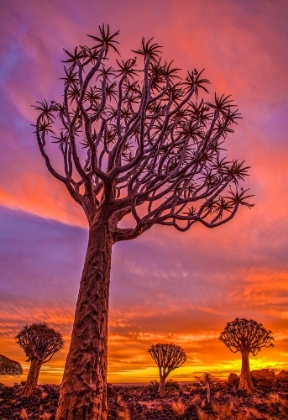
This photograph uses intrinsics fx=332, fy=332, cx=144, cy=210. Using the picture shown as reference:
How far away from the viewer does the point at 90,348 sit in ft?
16.0

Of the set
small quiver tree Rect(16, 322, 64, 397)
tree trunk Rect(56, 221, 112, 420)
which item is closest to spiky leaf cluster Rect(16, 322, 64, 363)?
small quiver tree Rect(16, 322, 64, 397)

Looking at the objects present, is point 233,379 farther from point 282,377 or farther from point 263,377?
point 282,377

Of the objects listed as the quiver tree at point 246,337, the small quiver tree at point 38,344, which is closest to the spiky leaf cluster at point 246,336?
the quiver tree at point 246,337

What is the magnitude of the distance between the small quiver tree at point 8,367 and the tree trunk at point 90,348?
23.7 m

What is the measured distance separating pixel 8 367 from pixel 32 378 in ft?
38.1

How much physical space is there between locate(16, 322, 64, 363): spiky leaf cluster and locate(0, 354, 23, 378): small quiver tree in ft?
32.5

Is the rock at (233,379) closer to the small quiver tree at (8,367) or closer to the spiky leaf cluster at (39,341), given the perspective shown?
the spiky leaf cluster at (39,341)

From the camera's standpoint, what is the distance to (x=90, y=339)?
495cm

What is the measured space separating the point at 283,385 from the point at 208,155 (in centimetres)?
1668

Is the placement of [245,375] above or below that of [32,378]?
above

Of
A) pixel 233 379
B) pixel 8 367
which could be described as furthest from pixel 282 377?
pixel 8 367

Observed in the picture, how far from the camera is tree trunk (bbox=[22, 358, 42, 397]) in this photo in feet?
49.1

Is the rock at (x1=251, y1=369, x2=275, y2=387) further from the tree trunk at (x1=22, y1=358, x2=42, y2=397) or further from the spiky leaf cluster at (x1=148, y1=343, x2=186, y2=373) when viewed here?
the tree trunk at (x1=22, y1=358, x2=42, y2=397)

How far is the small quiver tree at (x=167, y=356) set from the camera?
2045 cm
